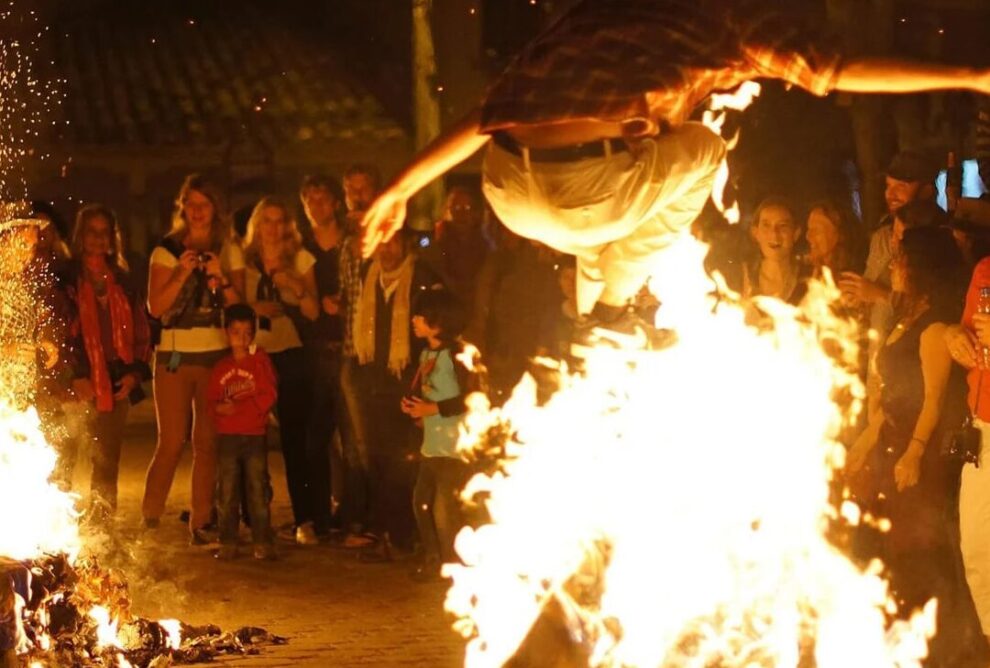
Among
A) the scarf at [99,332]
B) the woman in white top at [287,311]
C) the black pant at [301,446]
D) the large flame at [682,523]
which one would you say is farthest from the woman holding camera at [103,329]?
the large flame at [682,523]

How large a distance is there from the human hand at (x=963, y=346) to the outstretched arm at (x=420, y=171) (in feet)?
10.2

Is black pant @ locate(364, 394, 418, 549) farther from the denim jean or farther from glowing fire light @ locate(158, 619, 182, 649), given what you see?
glowing fire light @ locate(158, 619, 182, 649)

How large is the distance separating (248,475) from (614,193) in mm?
5656

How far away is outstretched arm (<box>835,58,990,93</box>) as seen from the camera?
4.57 m

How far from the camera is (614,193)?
4898mm

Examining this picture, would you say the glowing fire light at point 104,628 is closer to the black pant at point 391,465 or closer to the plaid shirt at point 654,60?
the black pant at point 391,465

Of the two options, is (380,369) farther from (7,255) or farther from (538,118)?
(538,118)

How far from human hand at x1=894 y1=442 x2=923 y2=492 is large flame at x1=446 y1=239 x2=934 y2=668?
2.91 feet

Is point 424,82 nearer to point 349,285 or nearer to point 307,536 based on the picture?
point 349,285

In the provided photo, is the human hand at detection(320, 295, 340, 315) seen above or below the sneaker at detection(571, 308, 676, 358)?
below

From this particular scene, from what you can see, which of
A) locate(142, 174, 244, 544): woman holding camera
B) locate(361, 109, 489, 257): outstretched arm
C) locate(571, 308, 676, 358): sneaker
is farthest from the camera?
locate(142, 174, 244, 544): woman holding camera

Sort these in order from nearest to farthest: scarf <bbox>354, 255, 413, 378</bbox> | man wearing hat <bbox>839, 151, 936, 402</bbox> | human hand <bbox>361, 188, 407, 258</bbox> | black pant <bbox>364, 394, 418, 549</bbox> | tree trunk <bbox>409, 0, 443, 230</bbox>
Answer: human hand <bbox>361, 188, 407, 258</bbox> → man wearing hat <bbox>839, 151, 936, 402</bbox> → scarf <bbox>354, 255, 413, 378</bbox> → black pant <bbox>364, 394, 418, 549</bbox> → tree trunk <bbox>409, 0, 443, 230</bbox>

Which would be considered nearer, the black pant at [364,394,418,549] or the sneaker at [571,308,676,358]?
the sneaker at [571,308,676,358]

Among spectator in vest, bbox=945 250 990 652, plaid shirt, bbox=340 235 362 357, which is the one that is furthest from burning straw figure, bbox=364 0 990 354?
plaid shirt, bbox=340 235 362 357
